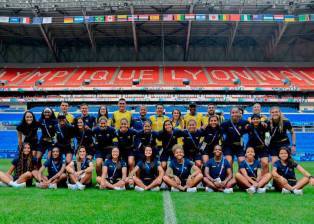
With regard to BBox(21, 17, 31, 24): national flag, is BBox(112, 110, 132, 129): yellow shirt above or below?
below

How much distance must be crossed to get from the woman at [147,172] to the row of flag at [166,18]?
16703mm

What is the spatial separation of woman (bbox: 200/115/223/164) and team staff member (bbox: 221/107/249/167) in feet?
0.50

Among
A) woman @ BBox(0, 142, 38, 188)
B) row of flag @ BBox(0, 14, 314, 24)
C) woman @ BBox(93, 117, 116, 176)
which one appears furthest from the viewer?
row of flag @ BBox(0, 14, 314, 24)

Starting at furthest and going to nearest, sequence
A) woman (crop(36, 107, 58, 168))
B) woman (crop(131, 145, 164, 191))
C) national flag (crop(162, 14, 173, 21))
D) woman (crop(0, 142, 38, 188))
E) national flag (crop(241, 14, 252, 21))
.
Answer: national flag (crop(162, 14, 173, 21)) < national flag (crop(241, 14, 252, 21)) < woman (crop(36, 107, 58, 168)) < woman (crop(0, 142, 38, 188)) < woman (crop(131, 145, 164, 191))

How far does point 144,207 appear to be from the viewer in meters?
4.29

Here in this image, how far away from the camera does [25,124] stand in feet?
22.0

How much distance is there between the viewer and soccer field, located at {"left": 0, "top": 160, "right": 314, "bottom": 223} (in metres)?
3.63

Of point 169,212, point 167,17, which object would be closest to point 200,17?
point 167,17

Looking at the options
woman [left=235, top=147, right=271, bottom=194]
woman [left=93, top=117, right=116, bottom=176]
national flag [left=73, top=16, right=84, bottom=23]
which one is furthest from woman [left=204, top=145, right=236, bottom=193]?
national flag [left=73, top=16, right=84, bottom=23]

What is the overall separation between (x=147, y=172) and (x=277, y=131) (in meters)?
2.81

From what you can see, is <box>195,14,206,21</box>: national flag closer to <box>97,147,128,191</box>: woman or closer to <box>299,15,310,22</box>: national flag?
<box>299,15,310,22</box>: national flag

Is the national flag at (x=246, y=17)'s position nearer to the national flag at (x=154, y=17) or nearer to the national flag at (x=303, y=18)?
the national flag at (x=303, y=18)

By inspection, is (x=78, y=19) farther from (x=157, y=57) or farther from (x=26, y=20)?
(x=157, y=57)

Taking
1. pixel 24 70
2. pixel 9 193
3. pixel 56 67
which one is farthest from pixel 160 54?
pixel 9 193
